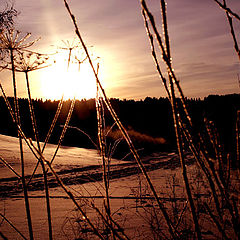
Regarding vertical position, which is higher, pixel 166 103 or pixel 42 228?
pixel 166 103

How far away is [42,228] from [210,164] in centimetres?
266

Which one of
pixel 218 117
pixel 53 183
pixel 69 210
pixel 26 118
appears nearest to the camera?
pixel 69 210

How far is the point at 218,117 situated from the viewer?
21250 mm

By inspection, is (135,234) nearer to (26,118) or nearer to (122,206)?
(122,206)

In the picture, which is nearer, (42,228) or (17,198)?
(42,228)

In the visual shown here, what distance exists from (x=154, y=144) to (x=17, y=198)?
1468 cm

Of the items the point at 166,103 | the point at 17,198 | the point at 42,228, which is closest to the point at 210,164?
the point at 42,228

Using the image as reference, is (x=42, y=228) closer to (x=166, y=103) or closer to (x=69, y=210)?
(x=69, y=210)

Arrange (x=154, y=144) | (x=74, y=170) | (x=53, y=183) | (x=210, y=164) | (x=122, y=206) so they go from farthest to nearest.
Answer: (x=154, y=144), (x=74, y=170), (x=53, y=183), (x=122, y=206), (x=210, y=164)

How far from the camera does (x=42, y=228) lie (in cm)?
283

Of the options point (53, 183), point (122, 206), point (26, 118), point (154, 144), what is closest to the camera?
point (122, 206)

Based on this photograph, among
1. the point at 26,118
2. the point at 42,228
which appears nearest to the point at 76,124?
the point at 26,118

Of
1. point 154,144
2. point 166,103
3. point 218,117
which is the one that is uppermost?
point 166,103

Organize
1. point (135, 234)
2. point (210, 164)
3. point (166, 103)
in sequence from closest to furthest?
1. point (210, 164)
2. point (135, 234)
3. point (166, 103)
